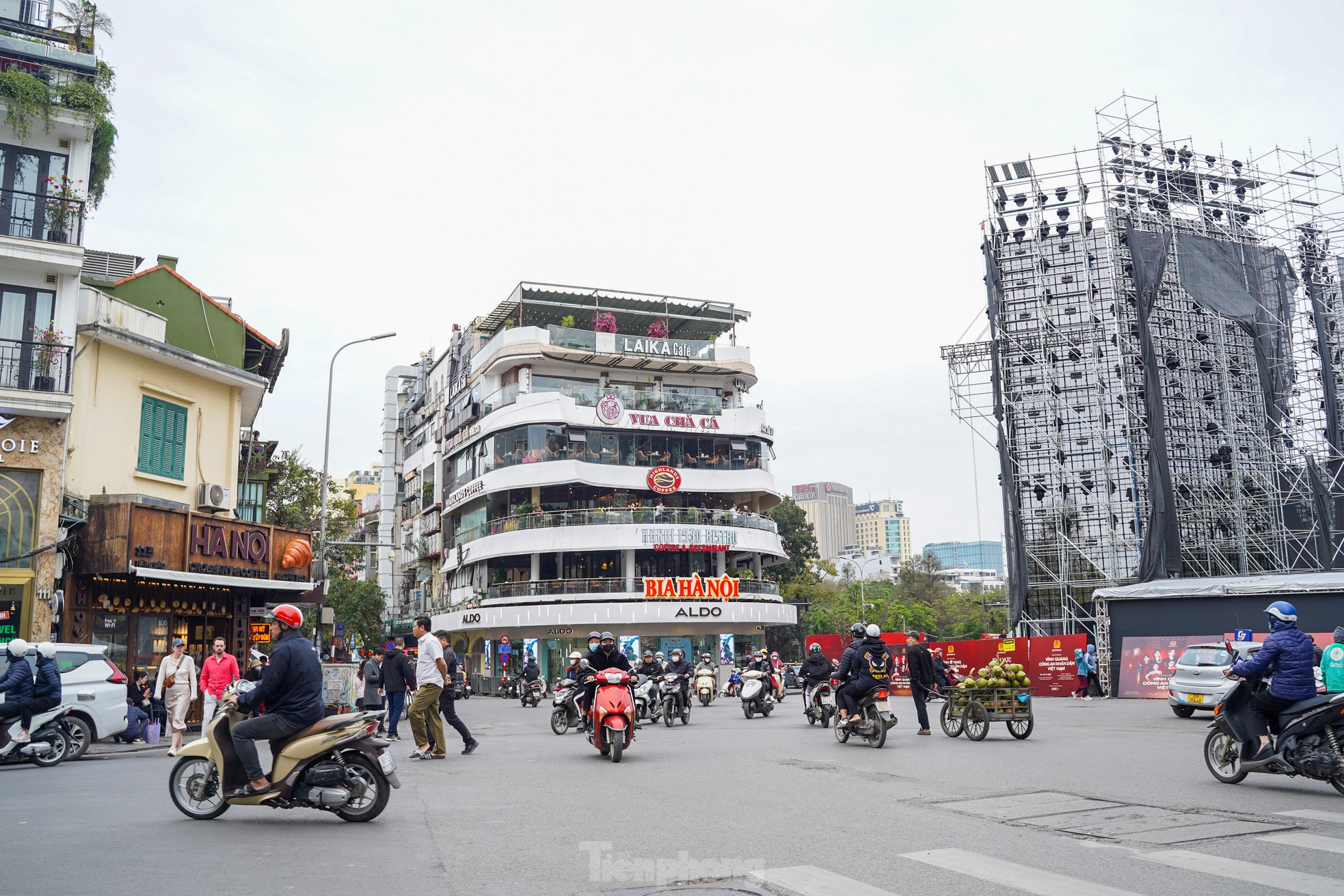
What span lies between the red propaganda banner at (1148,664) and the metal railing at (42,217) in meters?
25.1

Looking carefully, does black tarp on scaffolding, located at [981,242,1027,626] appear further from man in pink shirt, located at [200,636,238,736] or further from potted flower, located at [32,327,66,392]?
potted flower, located at [32,327,66,392]

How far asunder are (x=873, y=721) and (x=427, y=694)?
601 centimetres

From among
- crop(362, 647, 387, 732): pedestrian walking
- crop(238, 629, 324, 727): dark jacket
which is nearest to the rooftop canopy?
crop(362, 647, 387, 732): pedestrian walking

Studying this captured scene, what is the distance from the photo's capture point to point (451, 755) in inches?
565

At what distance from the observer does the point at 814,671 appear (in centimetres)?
1919

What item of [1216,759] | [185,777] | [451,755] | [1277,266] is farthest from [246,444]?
[1277,266]

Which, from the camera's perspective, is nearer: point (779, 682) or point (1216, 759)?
point (1216, 759)

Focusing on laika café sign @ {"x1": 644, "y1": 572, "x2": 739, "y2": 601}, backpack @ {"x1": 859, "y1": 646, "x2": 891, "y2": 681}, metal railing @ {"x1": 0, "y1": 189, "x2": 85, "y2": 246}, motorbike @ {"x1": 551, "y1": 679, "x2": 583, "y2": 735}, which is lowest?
motorbike @ {"x1": 551, "y1": 679, "x2": 583, "y2": 735}

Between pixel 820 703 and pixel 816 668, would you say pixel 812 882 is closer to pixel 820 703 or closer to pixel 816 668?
pixel 820 703

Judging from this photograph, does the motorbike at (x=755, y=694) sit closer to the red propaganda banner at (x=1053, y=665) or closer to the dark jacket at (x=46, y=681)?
the red propaganda banner at (x=1053, y=665)

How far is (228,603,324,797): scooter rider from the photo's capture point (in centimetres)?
779

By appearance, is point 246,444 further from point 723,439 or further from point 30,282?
point 723,439

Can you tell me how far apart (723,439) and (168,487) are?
3220cm

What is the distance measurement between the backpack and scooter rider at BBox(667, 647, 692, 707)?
21.4 ft
